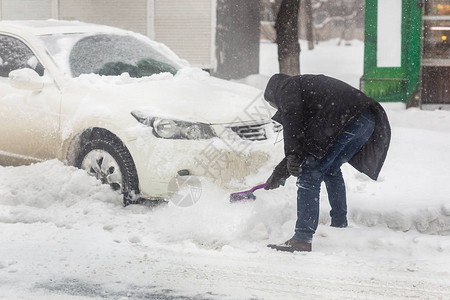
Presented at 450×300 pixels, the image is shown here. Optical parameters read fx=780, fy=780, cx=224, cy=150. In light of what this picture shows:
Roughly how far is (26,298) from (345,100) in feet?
8.22

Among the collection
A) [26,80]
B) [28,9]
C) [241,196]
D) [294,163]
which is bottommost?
[241,196]

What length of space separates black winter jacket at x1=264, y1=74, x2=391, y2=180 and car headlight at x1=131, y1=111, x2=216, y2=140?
0.96 metres

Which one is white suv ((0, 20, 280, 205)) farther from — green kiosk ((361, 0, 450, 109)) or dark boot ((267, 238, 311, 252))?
green kiosk ((361, 0, 450, 109))

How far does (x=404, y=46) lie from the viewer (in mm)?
12711

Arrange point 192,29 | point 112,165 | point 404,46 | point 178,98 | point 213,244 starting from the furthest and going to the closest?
1. point 192,29
2. point 404,46
3. point 178,98
4. point 112,165
5. point 213,244

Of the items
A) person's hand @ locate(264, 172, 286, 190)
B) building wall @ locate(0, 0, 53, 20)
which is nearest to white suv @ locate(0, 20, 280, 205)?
person's hand @ locate(264, 172, 286, 190)

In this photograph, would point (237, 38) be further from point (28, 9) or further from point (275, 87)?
point (275, 87)

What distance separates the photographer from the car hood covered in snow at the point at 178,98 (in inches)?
256

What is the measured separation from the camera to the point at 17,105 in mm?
7230

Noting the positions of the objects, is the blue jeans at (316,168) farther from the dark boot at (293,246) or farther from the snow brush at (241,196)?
the snow brush at (241,196)

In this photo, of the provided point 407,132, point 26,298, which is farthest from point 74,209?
point 407,132

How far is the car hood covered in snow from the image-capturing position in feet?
21.3

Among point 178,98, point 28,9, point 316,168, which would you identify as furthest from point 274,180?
point 28,9

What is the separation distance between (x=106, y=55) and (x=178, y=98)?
1290mm
